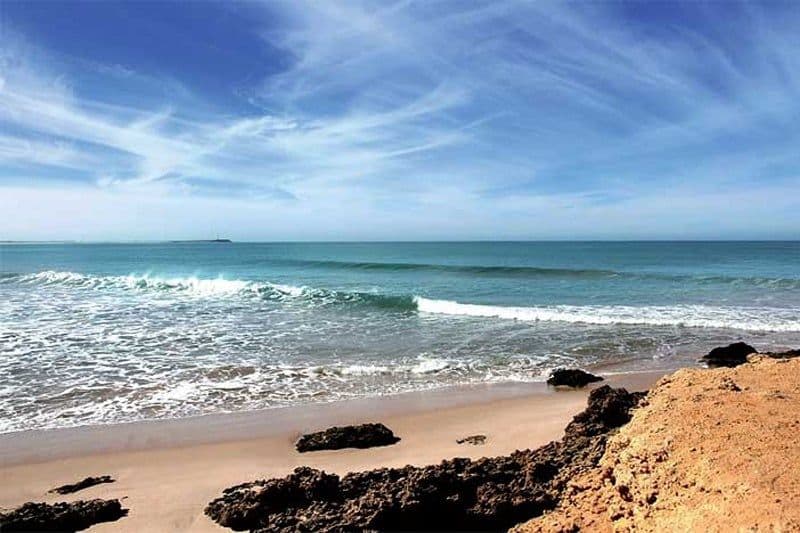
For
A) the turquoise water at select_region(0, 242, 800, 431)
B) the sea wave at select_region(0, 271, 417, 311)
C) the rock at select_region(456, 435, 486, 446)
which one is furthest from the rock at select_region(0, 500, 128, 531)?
the sea wave at select_region(0, 271, 417, 311)

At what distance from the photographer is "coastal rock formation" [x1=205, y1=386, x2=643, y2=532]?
3.69 m

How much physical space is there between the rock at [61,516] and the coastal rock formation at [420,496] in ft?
2.99

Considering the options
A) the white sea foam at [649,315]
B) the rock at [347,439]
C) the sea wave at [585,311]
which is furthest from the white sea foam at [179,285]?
the rock at [347,439]

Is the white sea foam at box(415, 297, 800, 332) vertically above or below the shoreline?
above

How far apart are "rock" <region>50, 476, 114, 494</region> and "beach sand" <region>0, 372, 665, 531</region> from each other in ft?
0.32

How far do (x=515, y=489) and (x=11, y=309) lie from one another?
20979mm

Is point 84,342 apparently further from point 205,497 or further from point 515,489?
point 515,489

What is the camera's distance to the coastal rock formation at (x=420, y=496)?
3.69 m

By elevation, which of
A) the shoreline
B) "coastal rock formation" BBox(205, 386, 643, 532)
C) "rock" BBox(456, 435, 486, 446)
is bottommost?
the shoreline

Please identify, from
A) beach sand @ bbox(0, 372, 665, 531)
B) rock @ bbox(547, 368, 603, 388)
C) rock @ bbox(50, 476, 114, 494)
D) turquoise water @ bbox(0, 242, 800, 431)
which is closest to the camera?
beach sand @ bbox(0, 372, 665, 531)

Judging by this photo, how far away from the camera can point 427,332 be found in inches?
579

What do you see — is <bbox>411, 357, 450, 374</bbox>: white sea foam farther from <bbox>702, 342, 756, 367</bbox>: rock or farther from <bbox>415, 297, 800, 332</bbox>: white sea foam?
<bbox>415, 297, 800, 332</bbox>: white sea foam

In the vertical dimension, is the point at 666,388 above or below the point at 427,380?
above

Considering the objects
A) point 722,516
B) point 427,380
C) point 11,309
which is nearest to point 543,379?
point 427,380
